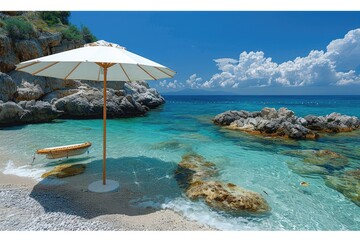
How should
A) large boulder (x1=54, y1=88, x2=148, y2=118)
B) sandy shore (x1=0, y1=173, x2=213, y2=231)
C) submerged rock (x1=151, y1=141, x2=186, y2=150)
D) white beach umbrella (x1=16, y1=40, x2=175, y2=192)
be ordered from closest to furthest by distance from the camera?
sandy shore (x1=0, y1=173, x2=213, y2=231) < white beach umbrella (x1=16, y1=40, x2=175, y2=192) < submerged rock (x1=151, y1=141, x2=186, y2=150) < large boulder (x1=54, y1=88, x2=148, y2=118)

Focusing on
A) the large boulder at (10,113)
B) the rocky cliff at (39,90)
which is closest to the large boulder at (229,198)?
the large boulder at (10,113)

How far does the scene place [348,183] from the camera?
26.6 ft

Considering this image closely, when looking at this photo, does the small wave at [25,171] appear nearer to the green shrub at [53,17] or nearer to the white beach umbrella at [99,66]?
the white beach umbrella at [99,66]

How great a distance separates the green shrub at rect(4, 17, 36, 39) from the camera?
24078 millimetres

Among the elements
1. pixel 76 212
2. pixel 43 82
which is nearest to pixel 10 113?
pixel 43 82

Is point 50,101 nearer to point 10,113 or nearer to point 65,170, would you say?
point 10,113

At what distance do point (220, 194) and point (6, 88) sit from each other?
2139 cm

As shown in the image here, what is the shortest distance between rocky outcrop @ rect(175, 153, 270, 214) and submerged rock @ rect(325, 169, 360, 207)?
9.34ft

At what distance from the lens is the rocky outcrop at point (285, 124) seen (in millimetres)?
17266

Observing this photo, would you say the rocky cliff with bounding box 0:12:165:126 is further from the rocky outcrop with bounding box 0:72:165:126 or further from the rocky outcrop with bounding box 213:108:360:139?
the rocky outcrop with bounding box 213:108:360:139

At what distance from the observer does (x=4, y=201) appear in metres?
5.52

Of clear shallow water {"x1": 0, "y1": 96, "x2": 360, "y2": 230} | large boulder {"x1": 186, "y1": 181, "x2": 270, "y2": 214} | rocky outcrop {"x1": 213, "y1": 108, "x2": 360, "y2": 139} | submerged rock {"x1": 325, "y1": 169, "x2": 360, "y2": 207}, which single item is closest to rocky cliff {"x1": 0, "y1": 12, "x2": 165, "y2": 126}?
clear shallow water {"x1": 0, "y1": 96, "x2": 360, "y2": 230}

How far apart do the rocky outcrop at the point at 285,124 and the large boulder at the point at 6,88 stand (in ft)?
61.1
